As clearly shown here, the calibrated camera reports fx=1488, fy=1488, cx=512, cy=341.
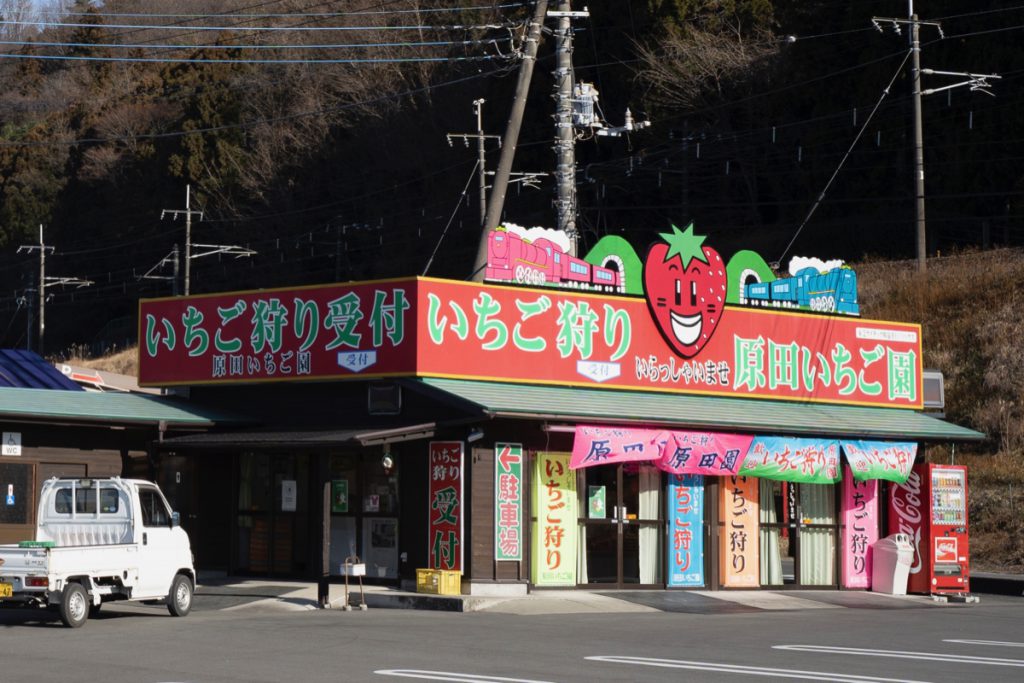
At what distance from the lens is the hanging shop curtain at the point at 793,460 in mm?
25469

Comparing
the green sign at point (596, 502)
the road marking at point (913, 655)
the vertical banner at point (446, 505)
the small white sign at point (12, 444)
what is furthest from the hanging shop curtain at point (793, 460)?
the small white sign at point (12, 444)

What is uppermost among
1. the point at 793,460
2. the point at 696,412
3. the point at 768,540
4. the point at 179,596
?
the point at 696,412

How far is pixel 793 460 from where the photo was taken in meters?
25.9

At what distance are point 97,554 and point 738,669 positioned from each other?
864cm

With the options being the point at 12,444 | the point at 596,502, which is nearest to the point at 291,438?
the point at 12,444

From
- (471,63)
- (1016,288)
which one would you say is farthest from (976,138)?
(471,63)

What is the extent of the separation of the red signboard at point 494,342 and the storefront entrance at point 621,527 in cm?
159

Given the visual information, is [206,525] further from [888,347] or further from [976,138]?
[976,138]

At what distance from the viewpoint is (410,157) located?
221 feet

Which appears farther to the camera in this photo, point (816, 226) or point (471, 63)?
point (471, 63)

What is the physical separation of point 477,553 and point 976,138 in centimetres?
2745

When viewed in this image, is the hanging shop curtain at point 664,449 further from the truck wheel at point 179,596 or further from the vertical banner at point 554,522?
the truck wheel at point 179,596

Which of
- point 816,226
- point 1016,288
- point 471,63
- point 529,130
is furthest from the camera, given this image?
point 471,63

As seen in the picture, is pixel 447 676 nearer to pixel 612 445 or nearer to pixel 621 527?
pixel 612 445
